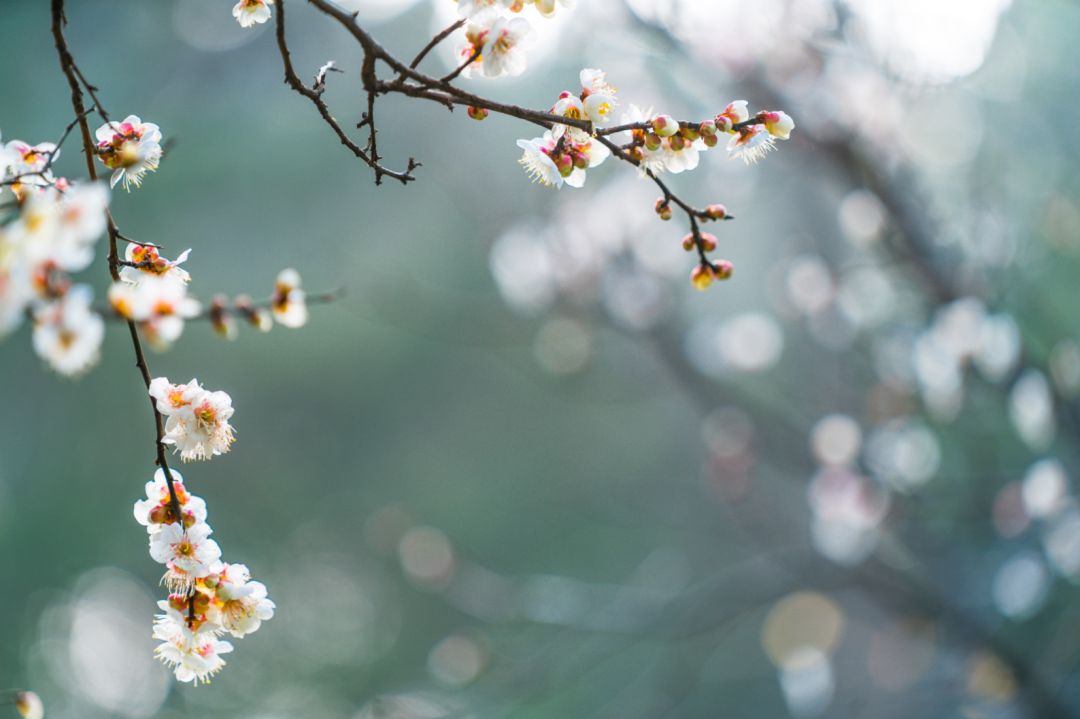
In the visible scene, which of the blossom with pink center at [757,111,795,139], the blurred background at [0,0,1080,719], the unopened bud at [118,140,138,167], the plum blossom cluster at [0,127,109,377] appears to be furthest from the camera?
the blurred background at [0,0,1080,719]

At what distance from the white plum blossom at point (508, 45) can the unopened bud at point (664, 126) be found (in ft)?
0.54

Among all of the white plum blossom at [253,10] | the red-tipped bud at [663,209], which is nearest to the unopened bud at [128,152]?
the white plum blossom at [253,10]

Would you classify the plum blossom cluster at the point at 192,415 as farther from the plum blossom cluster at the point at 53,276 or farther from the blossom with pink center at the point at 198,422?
the plum blossom cluster at the point at 53,276

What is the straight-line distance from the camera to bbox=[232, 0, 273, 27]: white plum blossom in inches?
28.6

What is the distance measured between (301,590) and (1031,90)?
791 centimetres

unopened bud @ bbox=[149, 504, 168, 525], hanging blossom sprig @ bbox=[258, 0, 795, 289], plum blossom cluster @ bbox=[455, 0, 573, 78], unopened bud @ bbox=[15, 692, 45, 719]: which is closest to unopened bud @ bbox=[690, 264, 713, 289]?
hanging blossom sprig @ bbox=[258, 0, 795, 289]

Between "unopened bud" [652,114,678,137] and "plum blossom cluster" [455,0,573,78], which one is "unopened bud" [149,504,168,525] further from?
"unopened bud" [652,114,678,137]

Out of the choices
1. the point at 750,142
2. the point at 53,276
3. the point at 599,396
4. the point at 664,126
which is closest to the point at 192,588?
the point at 53,276

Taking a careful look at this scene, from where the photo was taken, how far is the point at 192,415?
70 cm

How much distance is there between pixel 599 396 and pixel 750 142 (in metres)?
3.11

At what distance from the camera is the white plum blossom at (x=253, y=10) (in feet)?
2.39

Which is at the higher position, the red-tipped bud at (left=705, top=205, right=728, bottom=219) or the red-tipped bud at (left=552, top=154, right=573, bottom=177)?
the red-tipped bud at (left=552, top=154, right=573, bottom=177)

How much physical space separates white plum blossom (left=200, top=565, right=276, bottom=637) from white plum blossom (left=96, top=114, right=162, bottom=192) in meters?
0.48

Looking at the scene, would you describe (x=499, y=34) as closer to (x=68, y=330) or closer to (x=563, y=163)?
(x=563, y=163)
